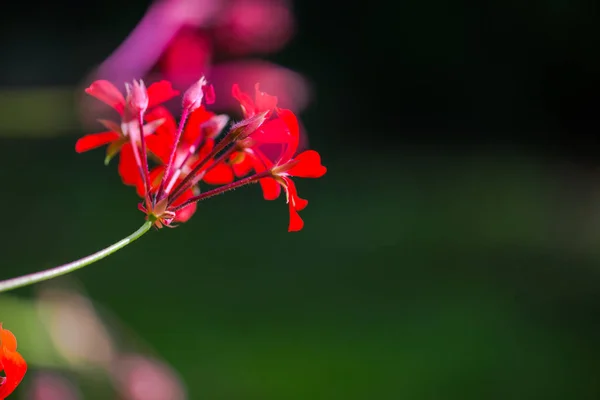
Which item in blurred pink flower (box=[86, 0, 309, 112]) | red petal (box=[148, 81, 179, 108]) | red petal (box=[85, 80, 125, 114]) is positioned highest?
blurred pink flower (box=[86, 0, 309, 112])

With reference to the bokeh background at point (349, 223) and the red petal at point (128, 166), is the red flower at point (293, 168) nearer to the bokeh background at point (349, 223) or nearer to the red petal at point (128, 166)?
the red petal at point (128, 166)

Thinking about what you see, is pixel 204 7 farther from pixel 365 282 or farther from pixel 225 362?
pixel 365 282

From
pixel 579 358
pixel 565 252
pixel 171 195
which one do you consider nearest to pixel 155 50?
pixel 171 195

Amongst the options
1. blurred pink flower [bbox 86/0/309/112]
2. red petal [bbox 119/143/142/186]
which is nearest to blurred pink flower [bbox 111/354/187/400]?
blurred pink flower [bbox 86/0/309/112]

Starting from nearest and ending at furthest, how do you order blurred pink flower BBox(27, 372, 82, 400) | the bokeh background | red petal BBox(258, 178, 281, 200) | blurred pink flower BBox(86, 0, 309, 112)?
red petal BBox(258, 178, 281, 200)
blurred pink flower BBox(86, 0, 309, 112)
blurred pink flower BBox(27, 372, 82, 400)
the bokeh background

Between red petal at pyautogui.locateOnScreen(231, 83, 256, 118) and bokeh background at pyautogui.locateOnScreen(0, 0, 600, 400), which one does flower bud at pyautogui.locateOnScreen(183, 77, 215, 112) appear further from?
bokeh background at pyautogui.locateOnScreen(0, 0, 600, 400)
